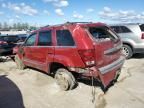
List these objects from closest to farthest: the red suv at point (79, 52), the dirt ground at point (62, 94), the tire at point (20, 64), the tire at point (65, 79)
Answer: the dirt ground at point (62, 94)
the red suv at point (79, 52)
the tire at point (65, 79)
the tire at point (20, 64)

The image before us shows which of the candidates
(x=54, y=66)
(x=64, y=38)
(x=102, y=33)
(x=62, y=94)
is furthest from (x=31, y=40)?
(x=102, y=33)

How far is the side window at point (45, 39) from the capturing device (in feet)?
21.9

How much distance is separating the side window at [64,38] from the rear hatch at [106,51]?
551mm

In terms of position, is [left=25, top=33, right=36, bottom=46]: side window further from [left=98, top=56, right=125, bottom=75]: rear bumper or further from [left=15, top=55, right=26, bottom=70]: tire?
[left=98, top=56, right=125, bottom=75]: rear bumper

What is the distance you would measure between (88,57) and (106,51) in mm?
619

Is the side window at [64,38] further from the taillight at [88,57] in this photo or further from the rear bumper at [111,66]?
the rear bumper at [111,66]

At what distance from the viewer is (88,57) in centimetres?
534

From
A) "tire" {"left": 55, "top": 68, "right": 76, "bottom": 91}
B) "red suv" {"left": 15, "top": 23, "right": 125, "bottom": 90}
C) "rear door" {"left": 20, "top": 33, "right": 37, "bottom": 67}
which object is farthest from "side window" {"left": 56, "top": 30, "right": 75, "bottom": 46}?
"rear door" {"left": 20, "top": 33, "right": 37, "bottom": 67}

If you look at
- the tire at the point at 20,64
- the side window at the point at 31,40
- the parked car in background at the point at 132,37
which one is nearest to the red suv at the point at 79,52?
the side window at the point at 31,40

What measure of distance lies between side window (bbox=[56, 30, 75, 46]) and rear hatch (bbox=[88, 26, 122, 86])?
1.81ft

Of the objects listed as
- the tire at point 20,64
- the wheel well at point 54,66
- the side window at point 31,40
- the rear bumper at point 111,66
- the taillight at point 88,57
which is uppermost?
the side window at point 31,40

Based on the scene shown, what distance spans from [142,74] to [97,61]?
3155 millimetres

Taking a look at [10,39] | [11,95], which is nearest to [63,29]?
[11,95]

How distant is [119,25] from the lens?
36.3 ft
